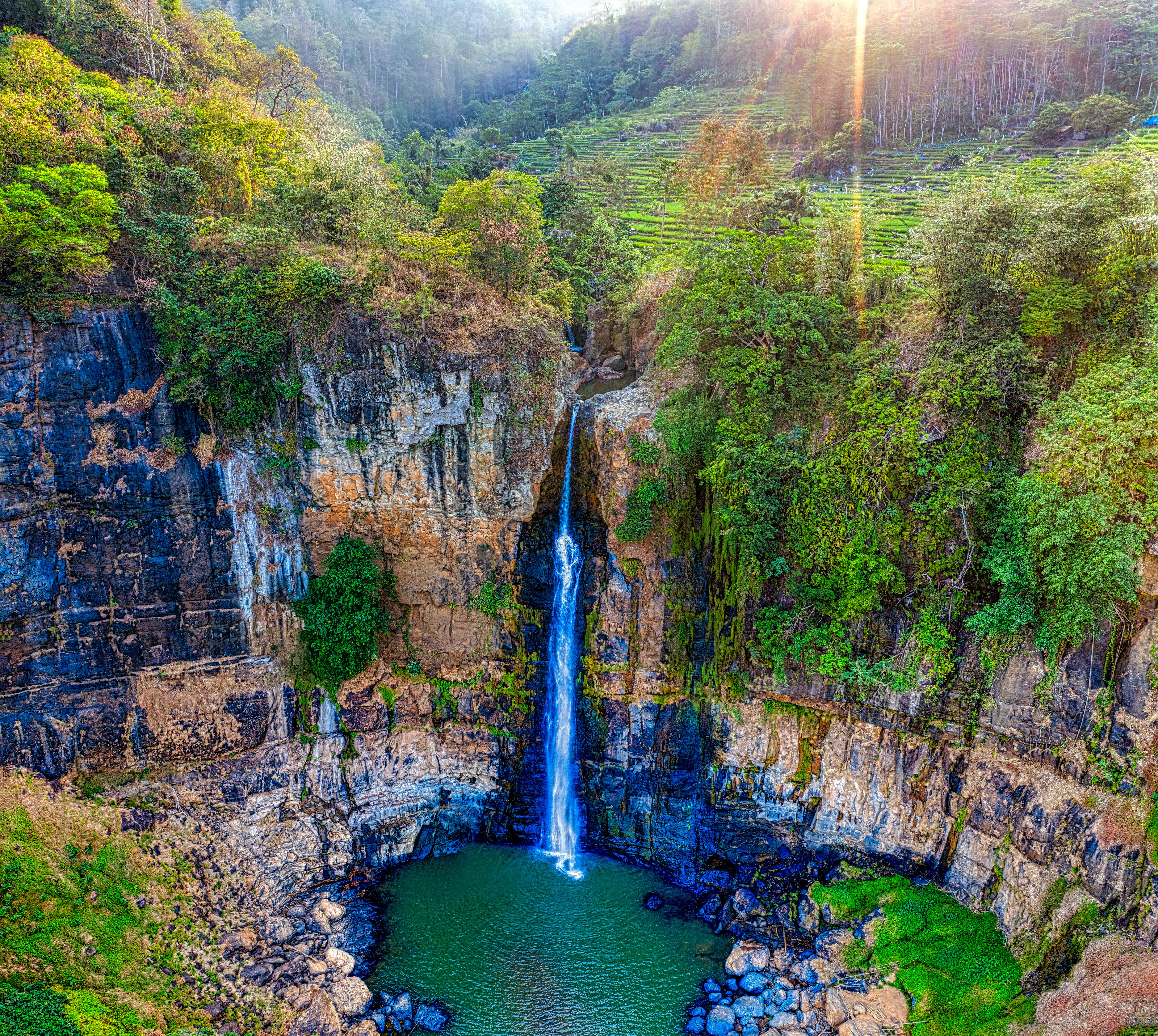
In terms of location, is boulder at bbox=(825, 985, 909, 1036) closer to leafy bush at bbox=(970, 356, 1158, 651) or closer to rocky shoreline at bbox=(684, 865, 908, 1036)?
rocky shoreline at bbox=(684, 865, 908, 1036)

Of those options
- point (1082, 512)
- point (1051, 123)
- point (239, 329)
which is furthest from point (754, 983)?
point (1051, 123)

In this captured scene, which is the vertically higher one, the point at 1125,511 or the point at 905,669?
the point at 1125,511

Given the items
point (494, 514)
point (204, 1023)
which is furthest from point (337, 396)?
point (204, 1023)

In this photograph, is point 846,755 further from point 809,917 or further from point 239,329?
point 239,329

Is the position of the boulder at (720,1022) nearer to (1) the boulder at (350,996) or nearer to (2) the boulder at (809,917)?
(2) the boulder at (809,917)

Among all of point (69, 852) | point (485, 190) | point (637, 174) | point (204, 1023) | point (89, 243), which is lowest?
point (204, 1023)

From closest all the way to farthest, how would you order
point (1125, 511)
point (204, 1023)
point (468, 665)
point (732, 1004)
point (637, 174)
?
point (1125, 511) → point (204, 1023) → point (732, 1004) → point (468, 665) → point (637, 174)

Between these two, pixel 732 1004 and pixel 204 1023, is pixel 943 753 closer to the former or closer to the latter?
pixel 732 1004

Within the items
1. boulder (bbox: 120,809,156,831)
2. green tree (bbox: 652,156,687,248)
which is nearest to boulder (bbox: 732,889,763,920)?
boulder (bbox: 120,809,156,831)
